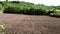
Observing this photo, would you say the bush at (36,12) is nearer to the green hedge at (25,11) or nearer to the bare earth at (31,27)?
the green hedge at (25,11)

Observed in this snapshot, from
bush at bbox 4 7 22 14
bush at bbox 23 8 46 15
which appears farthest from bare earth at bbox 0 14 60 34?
bush at bbox 4 7 22 14

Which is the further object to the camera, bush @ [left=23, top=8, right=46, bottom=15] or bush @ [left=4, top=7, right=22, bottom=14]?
bush @ [left=4, top=7, right=22, bottom=14]

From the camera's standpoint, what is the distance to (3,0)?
24688 millimetres

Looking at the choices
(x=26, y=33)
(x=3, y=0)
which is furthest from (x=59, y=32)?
(x=3, y=0)

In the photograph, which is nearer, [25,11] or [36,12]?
[36,12]

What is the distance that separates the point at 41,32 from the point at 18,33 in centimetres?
118

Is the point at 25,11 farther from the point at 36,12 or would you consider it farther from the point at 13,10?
the point at 13,10

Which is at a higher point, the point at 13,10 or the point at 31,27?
the point at 31,27

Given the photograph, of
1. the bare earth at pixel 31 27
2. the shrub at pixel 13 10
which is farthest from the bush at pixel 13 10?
the bare earth at pixel 31 27

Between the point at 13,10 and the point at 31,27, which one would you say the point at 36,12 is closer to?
the point at 13,10

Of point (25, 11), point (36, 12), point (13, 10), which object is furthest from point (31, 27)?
point (13, 10)


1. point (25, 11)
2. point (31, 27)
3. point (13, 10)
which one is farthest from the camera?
point (13, 10)

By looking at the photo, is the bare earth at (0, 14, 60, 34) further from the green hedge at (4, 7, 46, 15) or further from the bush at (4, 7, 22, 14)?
the bush at (4, 7, 22, 14)

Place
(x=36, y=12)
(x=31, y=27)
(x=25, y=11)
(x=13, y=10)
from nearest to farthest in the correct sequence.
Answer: (x=31, y=27) < (x=36, y=12) < (x=25, y=11) < (x=13, y=10)
